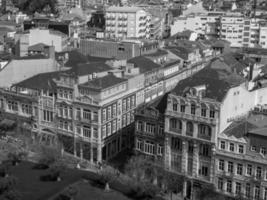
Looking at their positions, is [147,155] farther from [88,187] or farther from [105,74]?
[105,74]

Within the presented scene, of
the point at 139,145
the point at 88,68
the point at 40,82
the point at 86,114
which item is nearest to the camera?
the point at 139,145

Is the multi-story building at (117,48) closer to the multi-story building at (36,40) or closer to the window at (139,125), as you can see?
the multi-story building at (36,40)

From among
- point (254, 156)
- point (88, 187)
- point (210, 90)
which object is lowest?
point (88, 187)

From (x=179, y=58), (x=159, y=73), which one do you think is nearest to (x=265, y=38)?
(x=179, y=58)

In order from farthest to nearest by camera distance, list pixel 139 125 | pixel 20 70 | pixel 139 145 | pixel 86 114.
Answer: pixel 20 70
pixel 86 114
pixel 139 125
pixel 139 145

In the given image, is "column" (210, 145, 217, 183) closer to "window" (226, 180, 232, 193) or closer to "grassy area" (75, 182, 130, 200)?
"window" (226, 180, 232, 193)

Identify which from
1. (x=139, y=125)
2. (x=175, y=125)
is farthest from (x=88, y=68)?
(x=175, y=125)

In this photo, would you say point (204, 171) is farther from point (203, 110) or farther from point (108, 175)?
point (108, 175)
